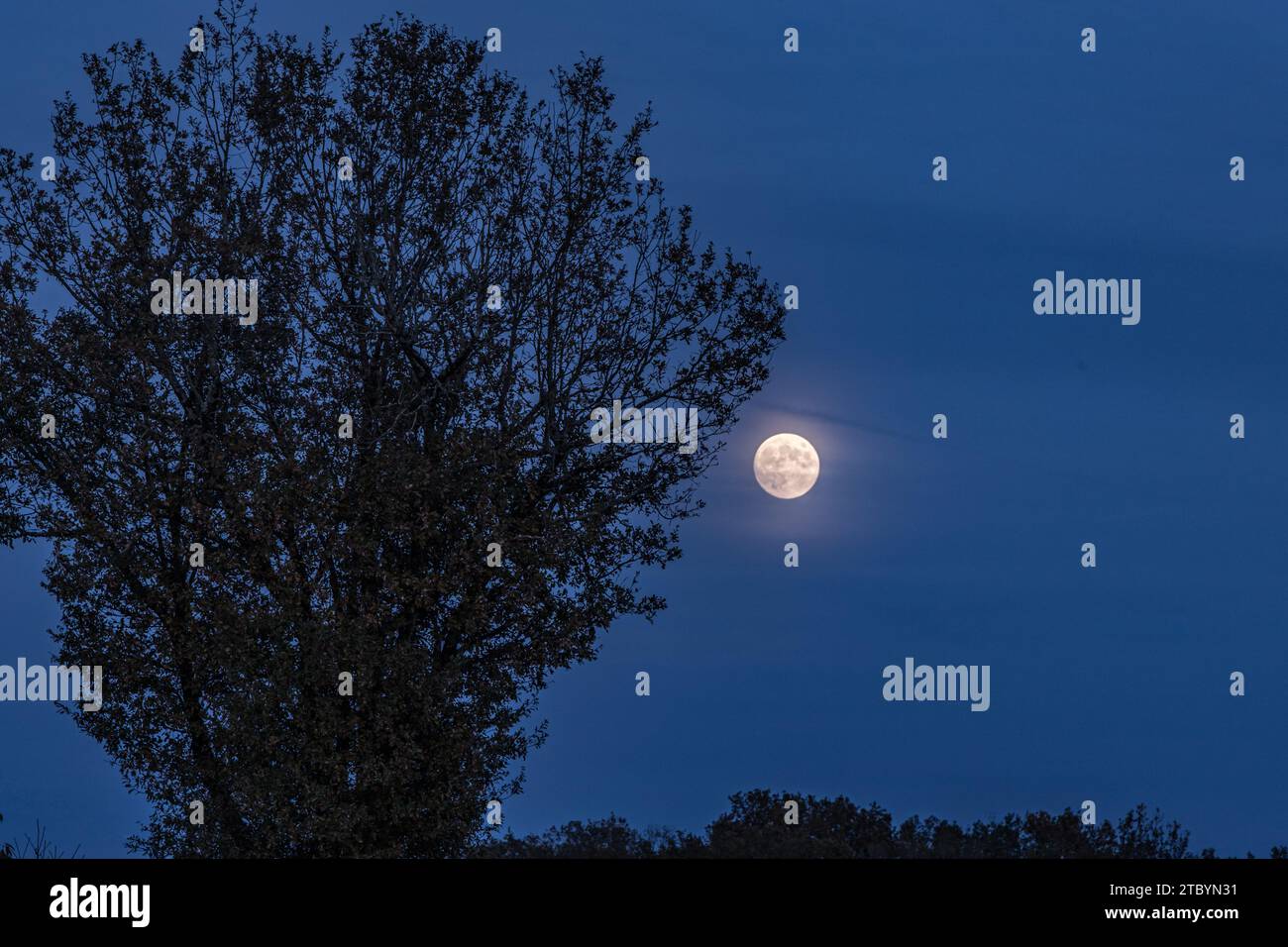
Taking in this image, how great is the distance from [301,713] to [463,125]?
40.5 feet

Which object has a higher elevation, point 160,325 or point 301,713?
point 160,325

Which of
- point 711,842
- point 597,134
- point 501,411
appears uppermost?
point 597,134

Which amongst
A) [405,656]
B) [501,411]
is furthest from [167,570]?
[501,411]

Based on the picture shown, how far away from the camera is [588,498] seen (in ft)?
96.2

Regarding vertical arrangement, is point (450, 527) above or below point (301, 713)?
above

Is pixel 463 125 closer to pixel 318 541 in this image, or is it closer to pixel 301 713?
pixel 318 541

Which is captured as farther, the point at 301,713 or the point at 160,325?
the point at 160,325
